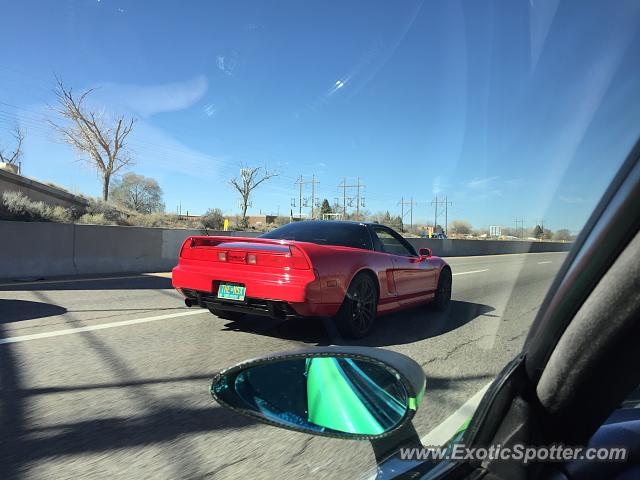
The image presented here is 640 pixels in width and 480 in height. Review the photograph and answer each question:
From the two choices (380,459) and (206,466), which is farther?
(206,466)

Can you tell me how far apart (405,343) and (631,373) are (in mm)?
4090

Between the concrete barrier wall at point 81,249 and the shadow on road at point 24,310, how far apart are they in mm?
3773

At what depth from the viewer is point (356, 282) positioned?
17.1ft

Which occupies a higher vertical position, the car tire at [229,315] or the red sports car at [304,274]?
the red sports car at [304,274]

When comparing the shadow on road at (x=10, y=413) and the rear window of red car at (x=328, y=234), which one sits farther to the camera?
the rear window of red car at (x=328, y=234)

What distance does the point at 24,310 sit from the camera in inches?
256

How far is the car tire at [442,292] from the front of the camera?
7.37 m

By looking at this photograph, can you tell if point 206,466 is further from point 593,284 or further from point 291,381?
point 593,284

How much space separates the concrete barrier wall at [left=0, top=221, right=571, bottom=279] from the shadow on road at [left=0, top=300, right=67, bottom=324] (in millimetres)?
3773

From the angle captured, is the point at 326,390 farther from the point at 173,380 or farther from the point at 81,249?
the point at 81,249

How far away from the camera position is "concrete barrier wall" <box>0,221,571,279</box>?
1033 cm

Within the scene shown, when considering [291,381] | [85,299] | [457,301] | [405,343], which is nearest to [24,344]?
[85,299]

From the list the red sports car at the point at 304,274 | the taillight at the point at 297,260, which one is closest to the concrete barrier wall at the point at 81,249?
the red sports car at the point at 304,274

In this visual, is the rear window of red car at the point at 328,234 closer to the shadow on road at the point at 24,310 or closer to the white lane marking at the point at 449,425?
the white lane marking at the point at 449,425
